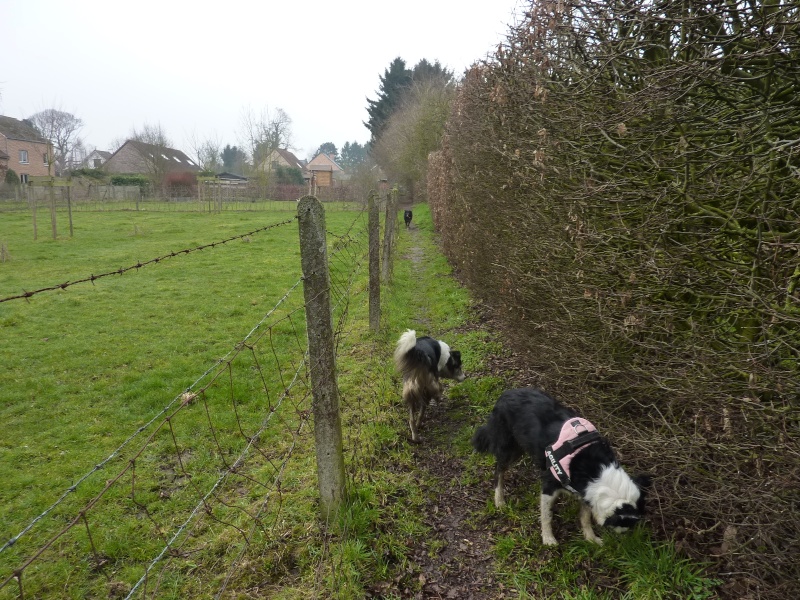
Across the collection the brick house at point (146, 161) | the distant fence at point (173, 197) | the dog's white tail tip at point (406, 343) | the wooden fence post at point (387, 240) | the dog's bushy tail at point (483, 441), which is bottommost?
the dog's bushy tail at point (483, 441)

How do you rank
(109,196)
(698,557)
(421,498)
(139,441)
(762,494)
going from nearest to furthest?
(762,494) < (698,557) < (421,498) < (139,441) < (109,196)

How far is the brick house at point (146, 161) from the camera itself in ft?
144

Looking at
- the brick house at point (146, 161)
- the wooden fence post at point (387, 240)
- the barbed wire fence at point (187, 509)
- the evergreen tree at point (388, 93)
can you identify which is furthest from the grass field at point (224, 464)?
the evergreen tree at point (388, 93)

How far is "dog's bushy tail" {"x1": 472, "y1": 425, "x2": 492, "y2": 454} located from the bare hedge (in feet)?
2.85

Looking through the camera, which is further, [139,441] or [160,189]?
[160,189]

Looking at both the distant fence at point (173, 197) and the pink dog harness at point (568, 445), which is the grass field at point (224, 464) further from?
the distant fence at point (173, 197)

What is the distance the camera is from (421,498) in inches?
162

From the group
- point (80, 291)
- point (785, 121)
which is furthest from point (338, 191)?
point (785, 121)

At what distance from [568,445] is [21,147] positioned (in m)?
61.6

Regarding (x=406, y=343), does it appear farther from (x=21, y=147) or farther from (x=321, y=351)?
(x=21, y=147)

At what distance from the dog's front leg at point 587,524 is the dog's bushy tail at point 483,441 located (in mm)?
902

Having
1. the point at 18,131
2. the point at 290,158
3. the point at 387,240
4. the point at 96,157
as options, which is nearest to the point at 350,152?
the point at 290,158

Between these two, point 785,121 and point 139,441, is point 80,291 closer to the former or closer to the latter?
point 139,441

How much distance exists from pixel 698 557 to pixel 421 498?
2.06m
